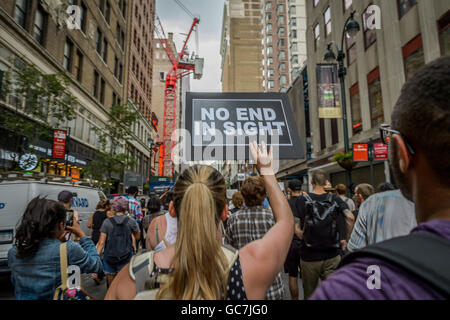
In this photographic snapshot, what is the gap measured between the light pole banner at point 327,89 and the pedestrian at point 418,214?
1250 cm

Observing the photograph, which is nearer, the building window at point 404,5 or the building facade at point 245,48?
the building window at point 404,5

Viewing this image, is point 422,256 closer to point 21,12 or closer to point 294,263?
point 294,263

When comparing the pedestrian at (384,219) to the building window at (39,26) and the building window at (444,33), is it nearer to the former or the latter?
the building window at (444,33)

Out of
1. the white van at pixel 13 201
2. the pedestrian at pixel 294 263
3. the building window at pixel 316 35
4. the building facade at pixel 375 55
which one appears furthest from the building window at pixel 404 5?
the white van at pixel 13 201

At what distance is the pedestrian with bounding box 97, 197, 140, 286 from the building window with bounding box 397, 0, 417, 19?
1599cm

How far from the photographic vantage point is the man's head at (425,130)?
0.77 meters

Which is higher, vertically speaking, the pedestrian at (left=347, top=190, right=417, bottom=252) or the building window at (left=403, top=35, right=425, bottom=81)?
the building window at (left=403, top=35, right=425, bottom=81)

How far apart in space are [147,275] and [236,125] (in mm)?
2015

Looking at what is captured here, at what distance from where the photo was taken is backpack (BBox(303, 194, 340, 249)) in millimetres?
3807

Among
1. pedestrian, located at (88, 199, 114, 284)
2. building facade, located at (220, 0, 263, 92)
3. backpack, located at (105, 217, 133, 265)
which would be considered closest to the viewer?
backpack, located at (105, 217, 133, 265)

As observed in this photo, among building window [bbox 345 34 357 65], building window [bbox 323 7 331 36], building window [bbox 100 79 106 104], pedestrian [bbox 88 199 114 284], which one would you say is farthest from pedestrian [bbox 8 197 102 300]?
building window [bbox 100 79 106 104]

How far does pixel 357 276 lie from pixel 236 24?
394ft

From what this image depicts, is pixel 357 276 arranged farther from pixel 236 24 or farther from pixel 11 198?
pixel 236 24

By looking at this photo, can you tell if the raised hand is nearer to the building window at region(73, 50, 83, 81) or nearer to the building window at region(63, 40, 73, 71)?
the building window at region(63, 40, 73, 71)
